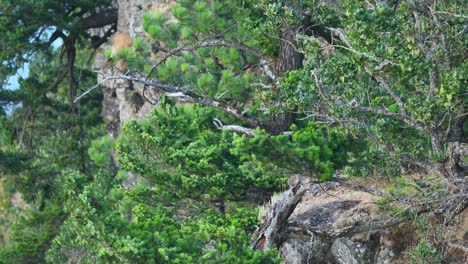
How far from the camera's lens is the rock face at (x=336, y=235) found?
11.8m

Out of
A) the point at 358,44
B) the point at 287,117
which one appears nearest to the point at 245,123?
the point at 287,117

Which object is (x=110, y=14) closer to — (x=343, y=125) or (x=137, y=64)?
(x=137, y=64)

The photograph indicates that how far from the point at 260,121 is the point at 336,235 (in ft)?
7.22

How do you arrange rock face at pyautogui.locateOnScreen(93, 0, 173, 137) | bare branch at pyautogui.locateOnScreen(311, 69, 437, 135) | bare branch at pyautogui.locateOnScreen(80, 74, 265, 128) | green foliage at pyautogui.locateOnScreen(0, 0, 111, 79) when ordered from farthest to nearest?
rock face at pyautogui.locateOnScreen(93, 0, 173, 137)
green foliage at pyautogui.locateOnScreen(0, 0, 111, 79)
bare branch at pyautogui.locateOnScreen(80, 74, 265, 128)
bare branch at pyautogui.locateOnScreen(311, 69, 437, 135)

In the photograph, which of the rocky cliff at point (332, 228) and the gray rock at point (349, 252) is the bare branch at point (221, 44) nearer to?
the rocky cliff at point (332, 228)

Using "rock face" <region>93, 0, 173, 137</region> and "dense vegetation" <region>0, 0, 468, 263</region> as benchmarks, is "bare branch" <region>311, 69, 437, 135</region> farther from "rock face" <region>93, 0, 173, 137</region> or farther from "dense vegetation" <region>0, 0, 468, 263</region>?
"rock face" <region>93, 0, 173, 137</region>

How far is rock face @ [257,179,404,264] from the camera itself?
11812 mm

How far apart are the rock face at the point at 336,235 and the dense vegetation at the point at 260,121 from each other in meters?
0.53

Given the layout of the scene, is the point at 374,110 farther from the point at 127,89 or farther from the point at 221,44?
the point at 127,89

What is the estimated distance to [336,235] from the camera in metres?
11.8

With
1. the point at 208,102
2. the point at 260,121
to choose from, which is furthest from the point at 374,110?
the point at 208,102

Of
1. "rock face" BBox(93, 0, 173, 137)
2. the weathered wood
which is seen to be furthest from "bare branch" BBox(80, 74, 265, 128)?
"rock face" BBox(93, 0, 173, 137)

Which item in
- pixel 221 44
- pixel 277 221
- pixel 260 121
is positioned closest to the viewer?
pixel 277 221

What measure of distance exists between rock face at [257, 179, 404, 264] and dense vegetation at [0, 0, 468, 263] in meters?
0.53
